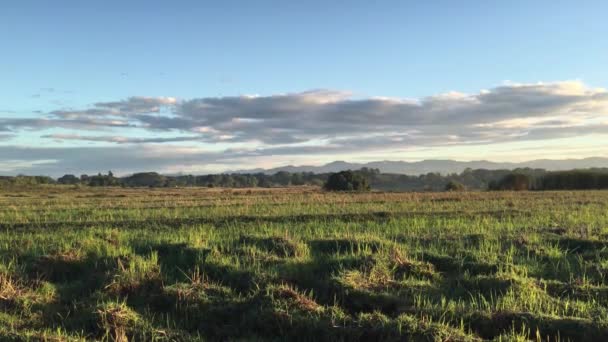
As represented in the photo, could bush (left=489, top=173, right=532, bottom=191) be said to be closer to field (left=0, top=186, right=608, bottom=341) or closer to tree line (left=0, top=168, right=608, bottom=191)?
tree line (left=0, top=168, right=608, bottom=191)

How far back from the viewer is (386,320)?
7.35m

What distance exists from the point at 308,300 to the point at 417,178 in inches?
5073

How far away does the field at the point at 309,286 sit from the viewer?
744cm

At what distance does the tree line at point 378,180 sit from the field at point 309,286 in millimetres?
56785

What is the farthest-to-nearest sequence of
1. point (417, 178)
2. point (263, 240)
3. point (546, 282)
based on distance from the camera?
1. point (417, 178)
2. point (263, 240)
3. point (546, 282)

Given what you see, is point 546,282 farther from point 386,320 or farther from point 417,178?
point 417,178

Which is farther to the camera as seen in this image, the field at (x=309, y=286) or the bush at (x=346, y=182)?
the bush at (x=346, y=182)

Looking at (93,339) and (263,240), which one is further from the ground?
A: (263,240)

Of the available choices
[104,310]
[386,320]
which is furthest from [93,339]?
[386,320]

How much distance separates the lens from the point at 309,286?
948 cm

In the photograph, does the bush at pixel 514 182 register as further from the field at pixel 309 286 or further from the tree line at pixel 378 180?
the field at pixel 309 286

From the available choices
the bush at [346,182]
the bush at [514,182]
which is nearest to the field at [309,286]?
the bush at [346,182]

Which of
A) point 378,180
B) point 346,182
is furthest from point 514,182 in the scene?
point 378,180

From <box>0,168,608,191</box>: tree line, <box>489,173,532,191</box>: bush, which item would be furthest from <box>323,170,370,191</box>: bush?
<box>489,173,532,191</box>: bush
